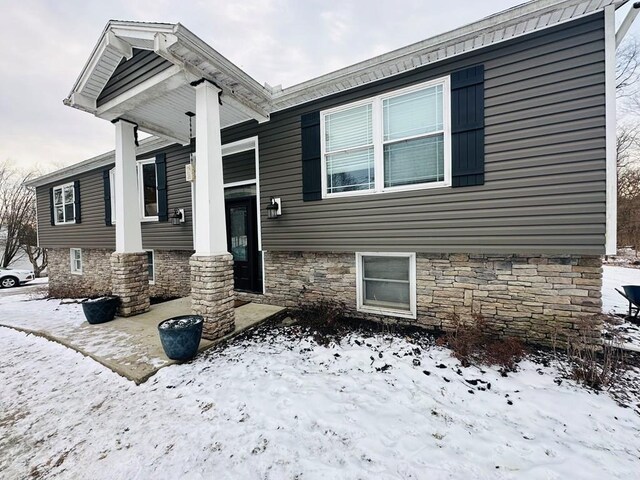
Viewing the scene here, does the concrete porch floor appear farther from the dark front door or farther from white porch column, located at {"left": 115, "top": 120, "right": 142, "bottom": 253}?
white porch column, located at {"left": 115, "top": 120, "right": 142, "bottom": 253}

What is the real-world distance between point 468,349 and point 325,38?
9.61 metres

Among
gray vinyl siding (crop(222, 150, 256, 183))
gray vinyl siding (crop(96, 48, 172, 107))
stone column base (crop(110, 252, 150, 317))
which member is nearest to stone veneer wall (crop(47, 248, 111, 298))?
stone column base (crop(110, 252, 150, 317))

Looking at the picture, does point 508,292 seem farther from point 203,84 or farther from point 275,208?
point 203,84

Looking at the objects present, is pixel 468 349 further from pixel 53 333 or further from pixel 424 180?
pixel 53 333

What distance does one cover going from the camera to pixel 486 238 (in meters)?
3.60

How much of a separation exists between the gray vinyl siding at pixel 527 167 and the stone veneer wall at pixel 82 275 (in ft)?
29.9

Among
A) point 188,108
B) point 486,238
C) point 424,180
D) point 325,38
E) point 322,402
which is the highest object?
point 325,38

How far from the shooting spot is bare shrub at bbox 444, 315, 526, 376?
10.1 feet

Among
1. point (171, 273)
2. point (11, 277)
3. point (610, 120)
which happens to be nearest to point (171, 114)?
point (171, 273)

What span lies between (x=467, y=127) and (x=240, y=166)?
4.63 m

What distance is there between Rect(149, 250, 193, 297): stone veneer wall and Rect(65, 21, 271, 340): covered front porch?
174cm

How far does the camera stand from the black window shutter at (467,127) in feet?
11.7

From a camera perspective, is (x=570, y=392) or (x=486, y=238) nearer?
(x=570, y=392)

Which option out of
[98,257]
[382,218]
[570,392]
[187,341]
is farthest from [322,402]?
[98,257]
